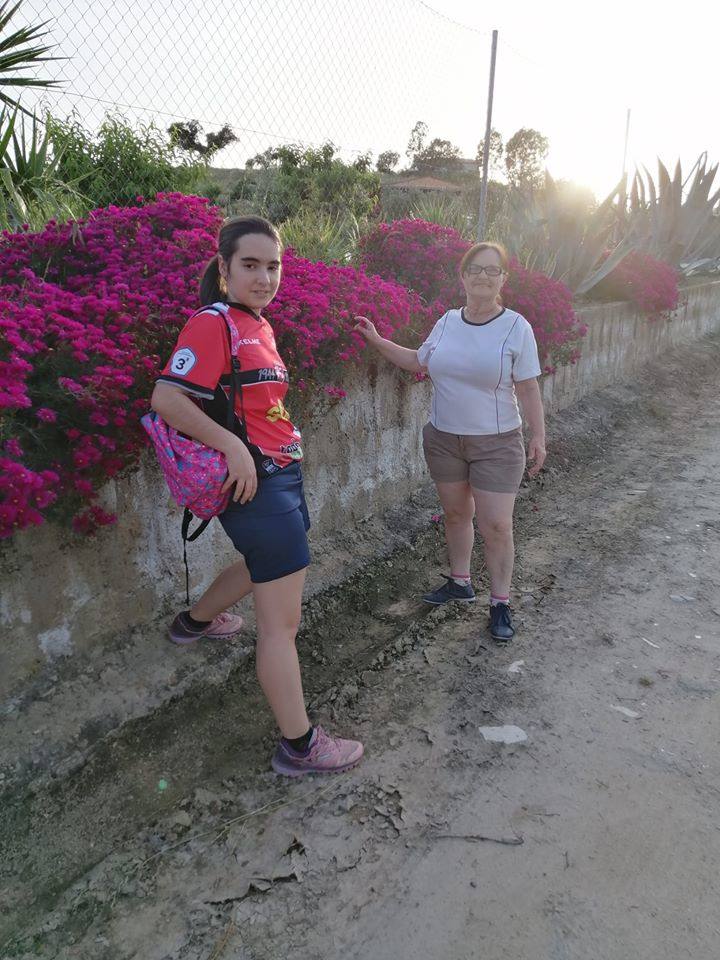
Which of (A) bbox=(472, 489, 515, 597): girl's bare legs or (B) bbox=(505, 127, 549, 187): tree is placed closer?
(A) bbox=(472, 489, 515, 597): girl's bare legs

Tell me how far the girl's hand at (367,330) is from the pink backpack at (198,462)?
5.53ft

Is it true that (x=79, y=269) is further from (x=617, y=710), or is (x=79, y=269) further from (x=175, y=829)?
(x=617, y=710)

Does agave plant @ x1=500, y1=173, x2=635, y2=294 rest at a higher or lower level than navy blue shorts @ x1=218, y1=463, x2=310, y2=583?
higher

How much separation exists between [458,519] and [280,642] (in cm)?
157

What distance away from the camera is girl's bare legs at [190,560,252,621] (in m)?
2.81

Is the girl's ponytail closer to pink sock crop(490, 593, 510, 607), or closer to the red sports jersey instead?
the red sports jersey

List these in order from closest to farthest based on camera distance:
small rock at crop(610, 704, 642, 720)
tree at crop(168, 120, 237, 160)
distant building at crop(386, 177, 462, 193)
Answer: small rock at crop(610, 704, 642, 720), tree at crop(168, 120, 237, 160), distant building at crop(386, 177, 462, 193)

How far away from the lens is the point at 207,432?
2.08 metres

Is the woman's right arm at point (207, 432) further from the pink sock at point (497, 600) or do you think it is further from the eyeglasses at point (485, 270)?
the pink sock at point (497, 600)

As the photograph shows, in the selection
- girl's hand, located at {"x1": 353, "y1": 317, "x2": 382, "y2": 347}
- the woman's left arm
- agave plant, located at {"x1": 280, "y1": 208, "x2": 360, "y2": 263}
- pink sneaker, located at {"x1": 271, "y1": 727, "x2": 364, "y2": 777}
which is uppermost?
agave plant, located at {"x1": 280, "y1": 208, "x2": 360, "y2": 263}

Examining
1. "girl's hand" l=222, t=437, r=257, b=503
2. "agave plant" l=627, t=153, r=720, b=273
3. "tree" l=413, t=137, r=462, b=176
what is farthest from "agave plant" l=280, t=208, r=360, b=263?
"agave plant" l=627, t=153, r=720, b=273

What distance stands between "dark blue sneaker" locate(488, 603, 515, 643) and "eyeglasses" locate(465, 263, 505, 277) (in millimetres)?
1513

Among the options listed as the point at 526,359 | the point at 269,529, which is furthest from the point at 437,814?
the point at 526,359

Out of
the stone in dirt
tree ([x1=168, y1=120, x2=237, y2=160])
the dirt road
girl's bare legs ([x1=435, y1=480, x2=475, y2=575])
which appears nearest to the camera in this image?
the dirt road
